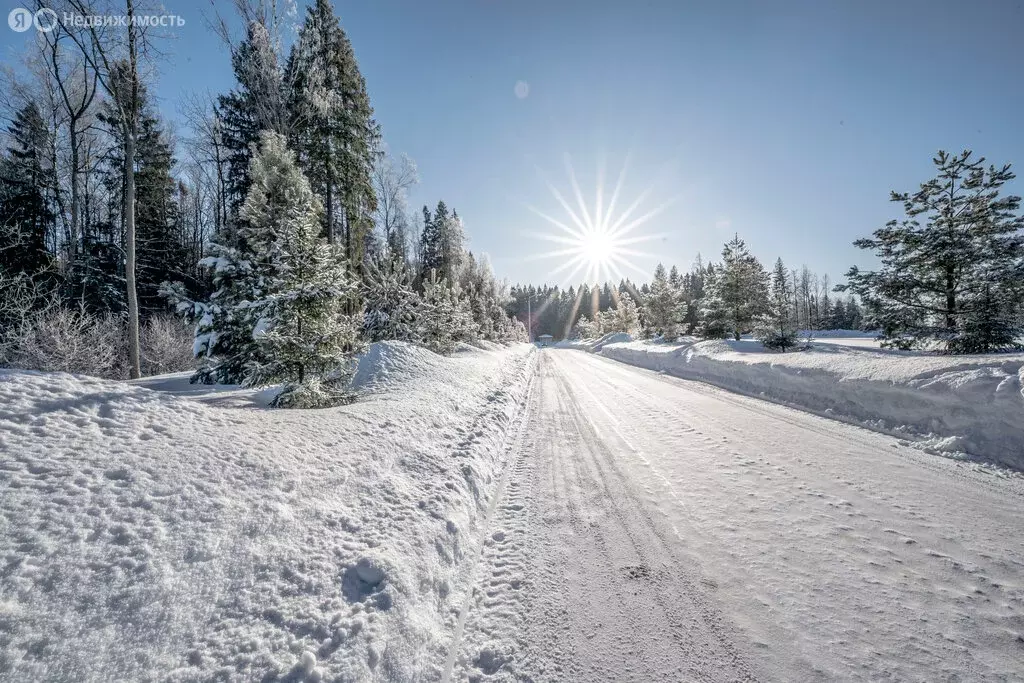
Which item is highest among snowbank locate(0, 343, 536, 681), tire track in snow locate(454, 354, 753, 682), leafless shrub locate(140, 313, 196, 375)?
leafless shrub locate(140, 313, 196, 375)

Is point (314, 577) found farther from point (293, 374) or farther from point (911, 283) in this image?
point (911, 283)

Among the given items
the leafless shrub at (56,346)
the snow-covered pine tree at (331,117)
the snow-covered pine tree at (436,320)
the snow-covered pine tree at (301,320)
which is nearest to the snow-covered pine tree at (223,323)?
the snow-covered pine tree at (301,320)

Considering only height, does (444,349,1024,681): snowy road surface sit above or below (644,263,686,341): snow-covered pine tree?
below

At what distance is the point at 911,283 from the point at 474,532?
1537cm

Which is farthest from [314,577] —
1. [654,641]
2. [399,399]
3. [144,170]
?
[144,170]

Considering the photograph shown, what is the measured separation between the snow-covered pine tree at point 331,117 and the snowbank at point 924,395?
15.3 m

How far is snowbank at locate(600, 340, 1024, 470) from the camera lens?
514cm

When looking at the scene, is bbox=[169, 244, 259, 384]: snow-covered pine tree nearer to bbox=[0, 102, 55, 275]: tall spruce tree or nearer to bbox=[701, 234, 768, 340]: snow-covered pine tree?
bbox=[0, 102, 55, 275]: tall spruce tree

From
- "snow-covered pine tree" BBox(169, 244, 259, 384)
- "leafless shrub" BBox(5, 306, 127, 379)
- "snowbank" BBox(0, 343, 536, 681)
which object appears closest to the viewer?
"snowbank" BBox(0, 343, 536, 681)

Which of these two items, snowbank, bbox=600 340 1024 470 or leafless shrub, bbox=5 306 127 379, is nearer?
snowbank, bbox=600 340 1024 470

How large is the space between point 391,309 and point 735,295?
21664 millimetres

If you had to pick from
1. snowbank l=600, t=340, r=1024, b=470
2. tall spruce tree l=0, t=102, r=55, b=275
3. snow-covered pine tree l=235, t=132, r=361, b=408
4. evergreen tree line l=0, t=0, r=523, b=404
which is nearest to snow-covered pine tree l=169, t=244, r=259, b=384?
evergreen tree line l=0, t=0, r=523, b=404

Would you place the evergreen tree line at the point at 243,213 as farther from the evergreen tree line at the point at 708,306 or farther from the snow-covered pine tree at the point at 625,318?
the snow-covered pine tree at the point at 625,318

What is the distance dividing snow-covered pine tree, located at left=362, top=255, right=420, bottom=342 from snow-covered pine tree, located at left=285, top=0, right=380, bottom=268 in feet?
5.11
